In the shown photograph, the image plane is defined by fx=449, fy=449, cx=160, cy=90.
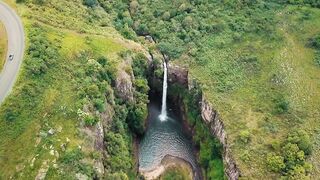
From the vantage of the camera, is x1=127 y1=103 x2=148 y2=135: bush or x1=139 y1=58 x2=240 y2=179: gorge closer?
x1=139 y1=58 x2=240 y2=179: gorge

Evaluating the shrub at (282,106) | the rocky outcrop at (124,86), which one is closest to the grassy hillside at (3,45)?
the rocky outcrop at (124,86)

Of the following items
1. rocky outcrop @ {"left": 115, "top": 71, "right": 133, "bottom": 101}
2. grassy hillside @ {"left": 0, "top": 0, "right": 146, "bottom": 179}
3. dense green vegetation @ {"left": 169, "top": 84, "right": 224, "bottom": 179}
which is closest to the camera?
grassy hillside @ {"left": 0, "top": 0, "right": 146, "bottom": 179}

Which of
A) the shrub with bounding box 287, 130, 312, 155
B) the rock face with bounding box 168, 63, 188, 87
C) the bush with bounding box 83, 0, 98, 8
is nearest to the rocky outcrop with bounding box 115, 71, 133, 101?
the rock face with bounding box 168, 63, 188, 87

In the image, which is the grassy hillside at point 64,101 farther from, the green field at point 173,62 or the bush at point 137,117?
the bush at point 137,117

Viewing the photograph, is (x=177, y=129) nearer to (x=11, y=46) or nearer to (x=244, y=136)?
(x=244, y=136)

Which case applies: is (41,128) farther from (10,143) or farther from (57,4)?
(57,4)

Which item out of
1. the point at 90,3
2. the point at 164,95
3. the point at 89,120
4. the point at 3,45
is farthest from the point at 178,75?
the point at 3,45

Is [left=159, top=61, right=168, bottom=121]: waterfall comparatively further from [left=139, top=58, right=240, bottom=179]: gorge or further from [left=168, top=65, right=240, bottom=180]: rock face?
[left=168, top=65, right=240, bottom=180]: rock face

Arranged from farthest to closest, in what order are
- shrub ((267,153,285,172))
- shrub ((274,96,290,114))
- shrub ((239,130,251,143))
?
shrub ((274,96,290,114)) → shrub ((239,130,251,143)) → shrub ((267,153,285,172))

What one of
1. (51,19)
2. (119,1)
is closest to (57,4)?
(51,19)
